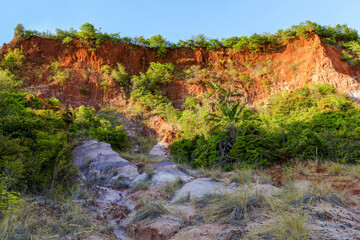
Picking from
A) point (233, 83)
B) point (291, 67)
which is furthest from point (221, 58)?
point (291, 67)

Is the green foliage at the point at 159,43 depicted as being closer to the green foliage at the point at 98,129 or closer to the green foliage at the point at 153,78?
the green foliage at the point at 153,78

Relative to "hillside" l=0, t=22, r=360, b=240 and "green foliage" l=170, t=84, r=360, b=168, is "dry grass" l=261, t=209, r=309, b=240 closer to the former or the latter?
"hillside" l=0, t=22, r=360, b=240

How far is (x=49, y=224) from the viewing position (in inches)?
140

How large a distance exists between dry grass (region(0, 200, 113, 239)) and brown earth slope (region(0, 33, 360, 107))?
61.4ft

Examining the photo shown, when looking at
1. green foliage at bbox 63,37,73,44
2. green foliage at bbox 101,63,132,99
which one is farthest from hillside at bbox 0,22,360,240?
green foliage at bbox 63,37,73,44

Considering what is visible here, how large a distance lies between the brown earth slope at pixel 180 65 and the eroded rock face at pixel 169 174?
51.5ft

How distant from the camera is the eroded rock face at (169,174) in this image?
6562 millimetres

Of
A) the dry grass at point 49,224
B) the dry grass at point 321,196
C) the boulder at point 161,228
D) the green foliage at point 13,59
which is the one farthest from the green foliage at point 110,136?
the green foliage at point 13,59

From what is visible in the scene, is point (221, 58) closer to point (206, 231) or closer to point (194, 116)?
point (194, 116)

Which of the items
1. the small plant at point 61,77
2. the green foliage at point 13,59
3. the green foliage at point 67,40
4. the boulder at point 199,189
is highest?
the green foliage at point 67,40

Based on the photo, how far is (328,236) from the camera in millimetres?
2209

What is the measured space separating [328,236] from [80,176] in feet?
22.4

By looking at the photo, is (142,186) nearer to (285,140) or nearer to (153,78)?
(285,140)

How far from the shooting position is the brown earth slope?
68.7ft
